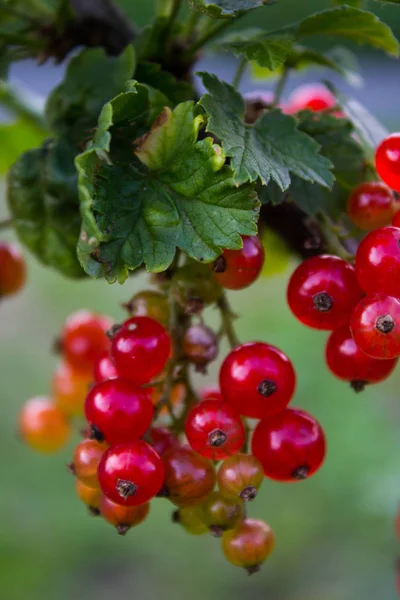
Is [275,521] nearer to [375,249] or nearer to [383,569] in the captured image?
[383,569]

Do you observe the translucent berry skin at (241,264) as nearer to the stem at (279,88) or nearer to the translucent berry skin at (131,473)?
the translucent berry skin at (131,473)

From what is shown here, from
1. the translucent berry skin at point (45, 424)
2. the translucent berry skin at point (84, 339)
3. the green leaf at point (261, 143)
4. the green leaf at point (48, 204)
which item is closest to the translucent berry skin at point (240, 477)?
the green leaf at point (261, 143)

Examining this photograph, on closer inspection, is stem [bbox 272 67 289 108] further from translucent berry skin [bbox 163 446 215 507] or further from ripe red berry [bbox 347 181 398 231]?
translucent berry skin [bbox 163 446 215 507]

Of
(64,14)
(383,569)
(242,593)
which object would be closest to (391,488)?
(383,569)

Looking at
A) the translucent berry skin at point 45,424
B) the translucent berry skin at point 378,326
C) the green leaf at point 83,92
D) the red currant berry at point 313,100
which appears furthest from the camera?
the translucent berry skin at point 45,424

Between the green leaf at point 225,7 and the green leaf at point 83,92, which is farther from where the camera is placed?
the green leaf at point 83,92

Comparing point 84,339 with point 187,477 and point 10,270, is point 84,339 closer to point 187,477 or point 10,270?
point 10,270

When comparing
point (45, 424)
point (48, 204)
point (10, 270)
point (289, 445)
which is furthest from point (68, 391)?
point (289, 445)
